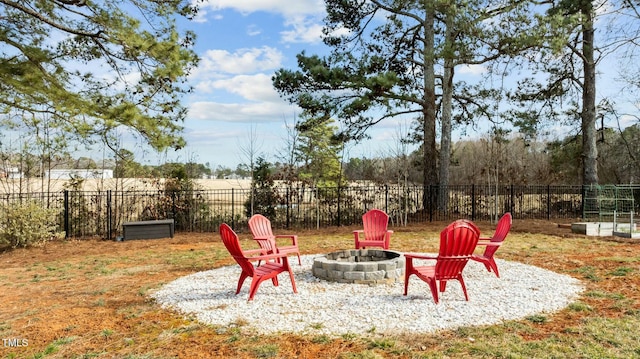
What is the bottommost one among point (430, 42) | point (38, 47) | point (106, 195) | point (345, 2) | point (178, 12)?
point (106, 195)

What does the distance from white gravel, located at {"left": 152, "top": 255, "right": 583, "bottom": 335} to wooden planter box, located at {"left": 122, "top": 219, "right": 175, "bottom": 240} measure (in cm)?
534

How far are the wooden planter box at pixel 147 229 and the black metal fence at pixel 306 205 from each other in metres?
0.96

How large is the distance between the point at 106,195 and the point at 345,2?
Result: 10007 mm

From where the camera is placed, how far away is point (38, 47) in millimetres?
8891

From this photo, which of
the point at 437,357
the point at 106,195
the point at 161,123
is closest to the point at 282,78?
the point at 161,123

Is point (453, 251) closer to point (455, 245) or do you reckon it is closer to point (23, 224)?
point (455, 245)

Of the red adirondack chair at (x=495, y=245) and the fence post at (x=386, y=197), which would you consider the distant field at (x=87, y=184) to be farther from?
the red adirondack chair at (x=495, y=245)

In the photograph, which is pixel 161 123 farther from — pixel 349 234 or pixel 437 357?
pixel 437 357

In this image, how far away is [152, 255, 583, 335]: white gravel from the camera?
13.1 ft

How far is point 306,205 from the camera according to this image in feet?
45.6

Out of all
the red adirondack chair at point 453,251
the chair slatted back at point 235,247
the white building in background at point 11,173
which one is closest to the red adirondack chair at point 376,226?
the red adirondack chair at point 453,251

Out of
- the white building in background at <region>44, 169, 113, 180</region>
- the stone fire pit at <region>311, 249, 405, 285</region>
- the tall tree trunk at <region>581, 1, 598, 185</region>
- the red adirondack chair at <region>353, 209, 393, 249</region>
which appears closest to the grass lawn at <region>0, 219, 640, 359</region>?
the stone fire pit at <region>311, 249, 405, 285</region>

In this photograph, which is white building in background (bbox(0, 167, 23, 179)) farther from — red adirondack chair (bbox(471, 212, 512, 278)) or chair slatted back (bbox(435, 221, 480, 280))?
red adirondack chair (bbox(471, 212, 512, 278))

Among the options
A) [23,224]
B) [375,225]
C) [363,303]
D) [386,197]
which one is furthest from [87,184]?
[363,303]
